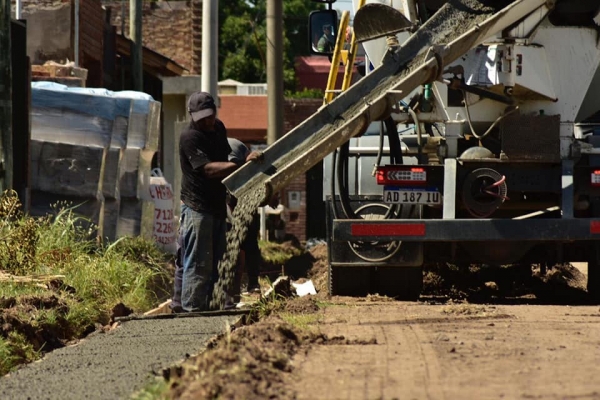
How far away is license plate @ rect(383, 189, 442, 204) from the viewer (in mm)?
10188

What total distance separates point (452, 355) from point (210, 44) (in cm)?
973

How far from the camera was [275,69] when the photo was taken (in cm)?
2358

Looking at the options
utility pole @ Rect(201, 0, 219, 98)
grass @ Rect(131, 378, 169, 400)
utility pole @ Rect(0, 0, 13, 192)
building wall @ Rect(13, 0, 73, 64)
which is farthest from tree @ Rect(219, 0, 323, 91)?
grass @ Rect(131, 378, 169, 400)

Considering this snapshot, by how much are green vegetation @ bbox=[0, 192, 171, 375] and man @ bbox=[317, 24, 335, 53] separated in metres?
2.85

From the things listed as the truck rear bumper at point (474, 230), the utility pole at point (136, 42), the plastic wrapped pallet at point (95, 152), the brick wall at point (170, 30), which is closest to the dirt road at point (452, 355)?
the truck rear bumper at point (474, 230)

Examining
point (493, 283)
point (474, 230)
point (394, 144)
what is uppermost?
point (394, 144)

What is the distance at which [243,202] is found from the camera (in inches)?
380

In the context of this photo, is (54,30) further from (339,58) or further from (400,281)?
(400,281)

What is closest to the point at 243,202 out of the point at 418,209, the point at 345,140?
the point at 345,140

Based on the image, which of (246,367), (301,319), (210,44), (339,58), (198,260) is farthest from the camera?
(210,44)

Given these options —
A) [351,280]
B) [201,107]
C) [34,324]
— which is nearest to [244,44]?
[351,280]

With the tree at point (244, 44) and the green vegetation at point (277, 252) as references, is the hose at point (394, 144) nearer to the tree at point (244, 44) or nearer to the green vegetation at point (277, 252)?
the green vegetation at point (277, 252)

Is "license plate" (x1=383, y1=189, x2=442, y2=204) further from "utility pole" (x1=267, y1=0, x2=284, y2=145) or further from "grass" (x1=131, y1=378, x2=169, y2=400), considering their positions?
"utility pole" (x1=267, y1=0, x2=284, y2=145)

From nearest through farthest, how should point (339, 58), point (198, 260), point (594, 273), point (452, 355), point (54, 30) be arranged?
point (452, 355)
point (198, 260)
point (594, 273)
point (339, 58)
point (54, 30)
